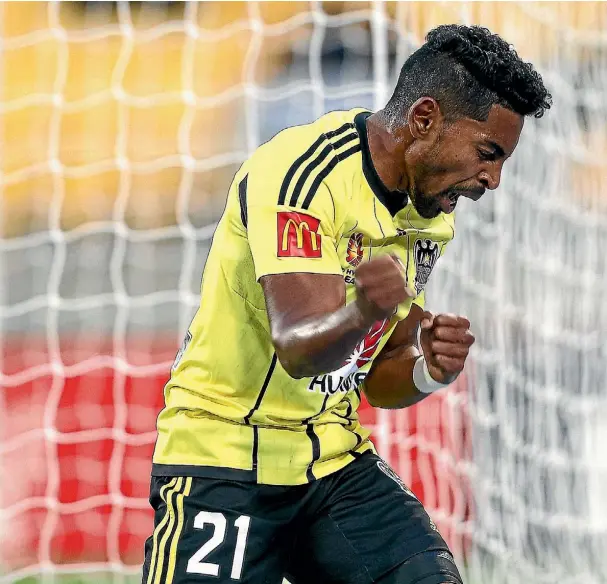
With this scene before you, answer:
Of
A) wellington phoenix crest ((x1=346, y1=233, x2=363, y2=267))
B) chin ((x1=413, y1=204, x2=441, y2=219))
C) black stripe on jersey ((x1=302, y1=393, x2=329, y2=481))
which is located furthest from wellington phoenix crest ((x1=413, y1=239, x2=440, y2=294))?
black stripe on jersey ((x1=302, y1=393, x2=329, y2=481))

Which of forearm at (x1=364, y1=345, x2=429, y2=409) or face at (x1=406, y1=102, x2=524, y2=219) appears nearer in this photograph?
face at (x1=406, y1=102, x2=524, y2=219)

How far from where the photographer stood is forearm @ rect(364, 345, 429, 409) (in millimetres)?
2537

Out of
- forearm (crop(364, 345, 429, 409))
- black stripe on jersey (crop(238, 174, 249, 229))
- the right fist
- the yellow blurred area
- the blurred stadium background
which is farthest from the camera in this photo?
the yellow blurred area

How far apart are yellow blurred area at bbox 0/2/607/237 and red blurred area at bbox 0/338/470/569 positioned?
1127 millimetres

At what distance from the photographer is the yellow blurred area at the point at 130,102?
241 inches

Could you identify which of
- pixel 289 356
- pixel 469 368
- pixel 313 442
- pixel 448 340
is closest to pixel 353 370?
pixel 313 442

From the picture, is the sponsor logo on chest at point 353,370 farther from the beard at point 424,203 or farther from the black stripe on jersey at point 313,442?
the beard at point 424,203

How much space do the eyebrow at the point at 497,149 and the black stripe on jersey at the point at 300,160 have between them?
283mm

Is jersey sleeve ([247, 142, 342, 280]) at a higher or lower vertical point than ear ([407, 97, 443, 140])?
lower

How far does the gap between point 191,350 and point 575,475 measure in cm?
281

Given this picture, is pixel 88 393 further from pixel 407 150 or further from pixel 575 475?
pixel 407 150

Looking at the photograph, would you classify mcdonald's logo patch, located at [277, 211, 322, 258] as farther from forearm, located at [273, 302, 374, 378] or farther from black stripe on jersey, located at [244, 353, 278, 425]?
black stripe on jersey, located at [244, 353, 278, 425]

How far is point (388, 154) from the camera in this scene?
87.3 inches

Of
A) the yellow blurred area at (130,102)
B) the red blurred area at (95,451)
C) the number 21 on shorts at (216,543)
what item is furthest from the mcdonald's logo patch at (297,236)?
the yellow blurred area at (130,102)
